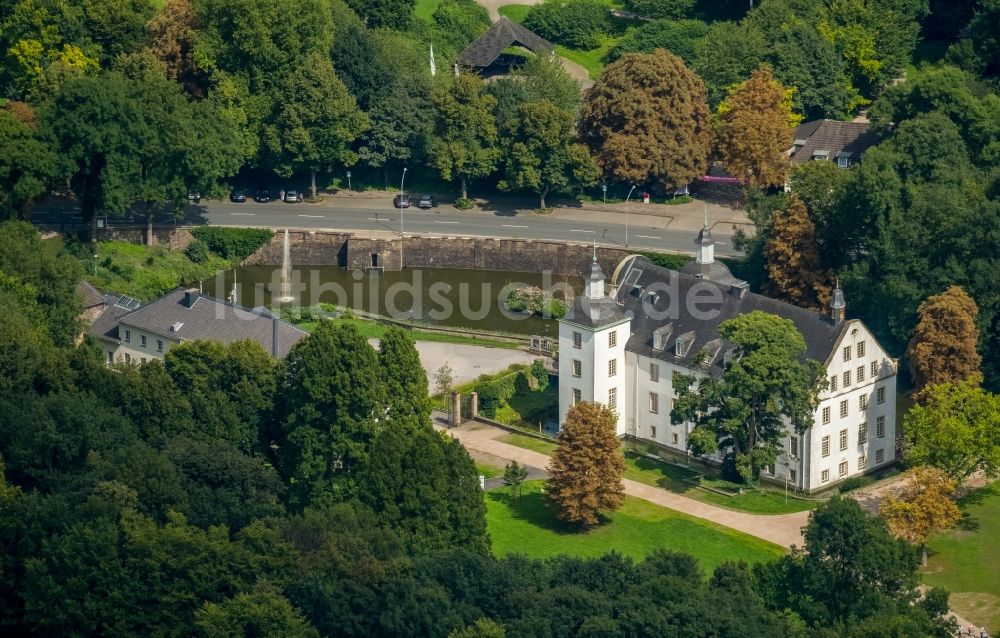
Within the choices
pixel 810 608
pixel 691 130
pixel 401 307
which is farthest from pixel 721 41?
pixel 810 608

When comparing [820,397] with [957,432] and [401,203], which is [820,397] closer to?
[957,432]

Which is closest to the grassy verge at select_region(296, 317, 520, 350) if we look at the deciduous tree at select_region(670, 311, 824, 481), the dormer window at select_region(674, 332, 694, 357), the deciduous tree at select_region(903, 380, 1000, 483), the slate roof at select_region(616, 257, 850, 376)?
the slate roof at select_region(616, 257, 850, 376)

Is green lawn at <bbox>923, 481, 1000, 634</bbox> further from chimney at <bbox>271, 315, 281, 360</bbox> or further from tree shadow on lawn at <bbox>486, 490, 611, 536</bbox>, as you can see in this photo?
chimney at <bbox>271, 315, 281, 360</bbox>

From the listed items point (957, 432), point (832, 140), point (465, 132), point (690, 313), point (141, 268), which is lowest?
point (957, 432)

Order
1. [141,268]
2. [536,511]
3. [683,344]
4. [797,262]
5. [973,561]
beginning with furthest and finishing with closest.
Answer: [141,268]
[797,262]
[683,344]
[536,511]
[973,561]

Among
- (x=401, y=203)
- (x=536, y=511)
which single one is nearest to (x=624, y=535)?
(x=536, y=511)

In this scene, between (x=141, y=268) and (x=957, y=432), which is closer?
(x=957, y=432)
